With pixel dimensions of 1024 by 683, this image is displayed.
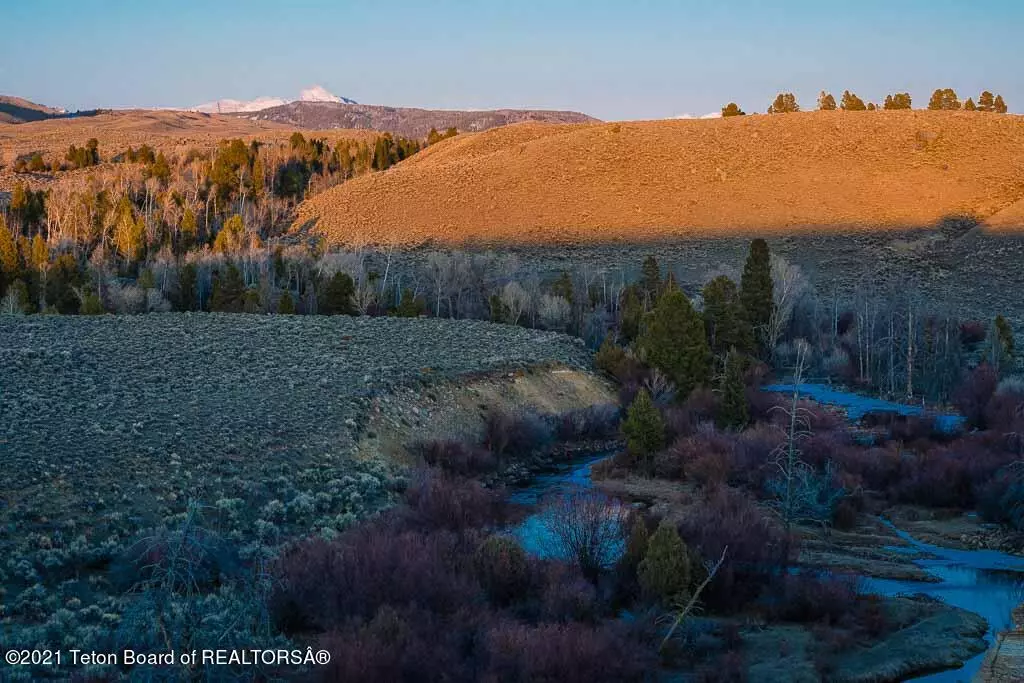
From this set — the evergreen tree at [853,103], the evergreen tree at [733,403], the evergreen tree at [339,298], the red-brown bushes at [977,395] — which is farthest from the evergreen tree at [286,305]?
the evergreen tree at [853,103]

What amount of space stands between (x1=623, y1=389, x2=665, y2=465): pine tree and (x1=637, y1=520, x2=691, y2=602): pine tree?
489 inches

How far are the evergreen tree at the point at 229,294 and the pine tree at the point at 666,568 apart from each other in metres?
40.3

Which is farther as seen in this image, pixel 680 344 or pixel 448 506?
pixel 680 344

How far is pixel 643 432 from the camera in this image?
97.0 feet

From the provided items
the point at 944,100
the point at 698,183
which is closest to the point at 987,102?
the point at 944,100

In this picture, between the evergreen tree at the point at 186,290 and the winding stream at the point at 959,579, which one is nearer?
the winding stream at the point at 959,579

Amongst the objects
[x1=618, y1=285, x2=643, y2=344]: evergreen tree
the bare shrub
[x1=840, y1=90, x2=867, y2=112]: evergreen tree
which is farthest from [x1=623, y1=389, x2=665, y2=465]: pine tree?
[x1=840, y1=90, x2=867, y2=112]: evergreen tree

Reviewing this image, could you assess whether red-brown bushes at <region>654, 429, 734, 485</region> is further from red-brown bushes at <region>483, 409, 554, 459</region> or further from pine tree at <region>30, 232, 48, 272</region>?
pine tree at <region>30, 232, 48, 272</region>

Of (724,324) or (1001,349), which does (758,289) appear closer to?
(724,324)

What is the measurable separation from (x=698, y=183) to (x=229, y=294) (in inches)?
1989

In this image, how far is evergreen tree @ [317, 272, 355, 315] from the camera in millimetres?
53969

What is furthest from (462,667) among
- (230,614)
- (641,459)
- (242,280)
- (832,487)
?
(242,280)

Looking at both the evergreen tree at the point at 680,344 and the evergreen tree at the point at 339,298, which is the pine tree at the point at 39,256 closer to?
the evergreen tree at the point at 339,298

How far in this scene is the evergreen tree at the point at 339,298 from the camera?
54.0 meters
